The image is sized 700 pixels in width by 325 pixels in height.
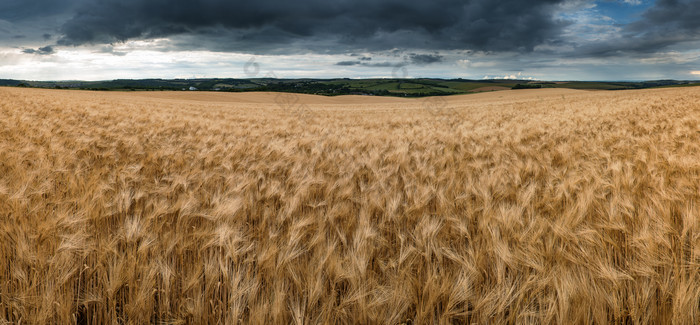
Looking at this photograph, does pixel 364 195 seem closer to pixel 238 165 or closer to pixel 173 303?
pixel 173 303

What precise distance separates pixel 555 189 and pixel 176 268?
3.09 meters

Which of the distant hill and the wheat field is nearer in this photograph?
the wheat field

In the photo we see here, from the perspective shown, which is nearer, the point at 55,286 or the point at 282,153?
the point at 55,286

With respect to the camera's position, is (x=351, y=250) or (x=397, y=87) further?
(x=397, y=87)

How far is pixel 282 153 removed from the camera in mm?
4922

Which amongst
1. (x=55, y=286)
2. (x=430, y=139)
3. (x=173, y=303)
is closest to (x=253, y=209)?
(x=173, y=303)

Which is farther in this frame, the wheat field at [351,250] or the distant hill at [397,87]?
the distant hill at [397,87]

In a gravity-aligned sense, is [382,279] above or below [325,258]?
below

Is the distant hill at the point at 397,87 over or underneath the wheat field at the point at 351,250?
over

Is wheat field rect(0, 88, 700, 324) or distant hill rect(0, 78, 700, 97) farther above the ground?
distant hill rect(0, 78, 700, 97)

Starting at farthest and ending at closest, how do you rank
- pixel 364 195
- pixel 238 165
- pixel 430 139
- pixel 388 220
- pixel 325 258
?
pixel 430 139 < pixel 238 165 < pixel 364 195 < pixel 388 220 < pixel 325 258

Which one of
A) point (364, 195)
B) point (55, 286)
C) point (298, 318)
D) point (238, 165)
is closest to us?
point (298, 318)

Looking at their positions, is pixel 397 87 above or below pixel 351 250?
above

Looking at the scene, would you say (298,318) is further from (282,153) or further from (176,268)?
(282,153)
